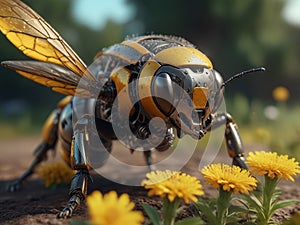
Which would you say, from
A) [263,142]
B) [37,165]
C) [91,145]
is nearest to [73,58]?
[91,145]

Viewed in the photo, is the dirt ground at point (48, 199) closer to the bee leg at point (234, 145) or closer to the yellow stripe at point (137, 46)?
the bee leg at point (234, 145)

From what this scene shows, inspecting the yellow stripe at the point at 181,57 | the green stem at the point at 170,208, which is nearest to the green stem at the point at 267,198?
the green stem at the point at 170,208

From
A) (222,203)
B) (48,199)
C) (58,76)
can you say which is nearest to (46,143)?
(48,199)

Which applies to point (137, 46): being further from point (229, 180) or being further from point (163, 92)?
point (229, 180)

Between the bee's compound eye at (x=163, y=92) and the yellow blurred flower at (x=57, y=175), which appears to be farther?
the yellow blurred flower at (x=57, y=175)

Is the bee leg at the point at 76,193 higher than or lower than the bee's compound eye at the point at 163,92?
lower

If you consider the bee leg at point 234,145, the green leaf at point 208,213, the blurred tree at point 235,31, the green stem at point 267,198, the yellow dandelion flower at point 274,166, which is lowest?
the green leaf at point 208,213
